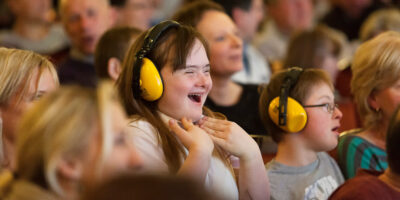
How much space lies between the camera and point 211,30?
290 centimetres

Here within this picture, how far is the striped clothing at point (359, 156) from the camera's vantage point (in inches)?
97.9

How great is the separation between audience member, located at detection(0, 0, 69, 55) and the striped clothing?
95.3 inches

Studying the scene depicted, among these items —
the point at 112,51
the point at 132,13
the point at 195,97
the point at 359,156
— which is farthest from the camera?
the point at 132,13

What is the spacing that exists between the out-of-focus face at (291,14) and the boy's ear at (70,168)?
389cm

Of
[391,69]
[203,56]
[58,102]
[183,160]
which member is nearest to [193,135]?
[183,160]

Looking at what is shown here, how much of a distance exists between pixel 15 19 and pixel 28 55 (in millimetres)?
2725

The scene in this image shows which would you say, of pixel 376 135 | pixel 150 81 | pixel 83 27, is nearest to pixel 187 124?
pixel 150 81

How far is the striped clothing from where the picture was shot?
2486mm

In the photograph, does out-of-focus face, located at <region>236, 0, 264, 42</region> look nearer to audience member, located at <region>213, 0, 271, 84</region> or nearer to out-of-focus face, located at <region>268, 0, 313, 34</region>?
audience member, located at <region>213, 0, 271, 84</region>

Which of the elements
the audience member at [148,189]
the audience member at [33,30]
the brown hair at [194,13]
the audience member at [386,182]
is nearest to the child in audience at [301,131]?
the audience member at [386,182]

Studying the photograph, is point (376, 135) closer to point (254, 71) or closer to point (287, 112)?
point (287, 112)

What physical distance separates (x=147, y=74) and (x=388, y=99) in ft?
3.57

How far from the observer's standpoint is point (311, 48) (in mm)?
3658

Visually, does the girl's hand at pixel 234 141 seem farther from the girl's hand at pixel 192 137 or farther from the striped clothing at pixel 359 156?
the striped clothing at pixel 359 156
